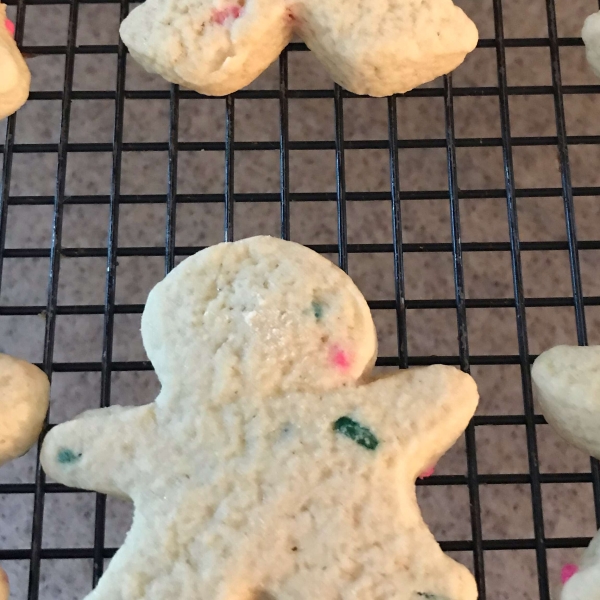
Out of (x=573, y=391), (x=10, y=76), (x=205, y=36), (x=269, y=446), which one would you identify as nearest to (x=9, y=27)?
(x=10, y=76)

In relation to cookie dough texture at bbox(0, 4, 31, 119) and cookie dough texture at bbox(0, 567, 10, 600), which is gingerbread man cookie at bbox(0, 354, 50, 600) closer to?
cookie dough texture at bbox(0, 567, 10, 600)

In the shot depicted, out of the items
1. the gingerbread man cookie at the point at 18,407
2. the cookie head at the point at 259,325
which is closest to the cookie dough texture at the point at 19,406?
the gingerbread man cookie at the point at 18,407

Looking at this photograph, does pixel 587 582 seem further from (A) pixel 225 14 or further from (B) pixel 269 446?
(A) pixel 225 14

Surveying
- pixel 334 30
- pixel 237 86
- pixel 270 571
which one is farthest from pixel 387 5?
pixel 270 571

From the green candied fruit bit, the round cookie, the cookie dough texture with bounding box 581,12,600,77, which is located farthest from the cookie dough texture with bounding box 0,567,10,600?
the cookie dough texture with bounding box 581,12,600,77

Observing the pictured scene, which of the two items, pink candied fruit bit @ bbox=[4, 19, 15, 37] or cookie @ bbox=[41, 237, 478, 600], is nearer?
cookie @ bbox=[41, 237, 478, 600]
